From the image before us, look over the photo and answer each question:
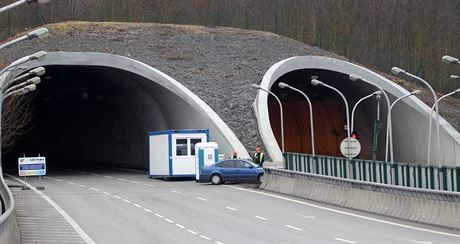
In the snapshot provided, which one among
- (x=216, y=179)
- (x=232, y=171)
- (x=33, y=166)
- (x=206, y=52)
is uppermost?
(x=206, y=52)

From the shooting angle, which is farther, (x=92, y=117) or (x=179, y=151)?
(x=92, y=117)

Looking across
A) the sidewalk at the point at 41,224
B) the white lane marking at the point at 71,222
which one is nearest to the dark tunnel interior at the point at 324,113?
the white lane marking at the point at 71,222

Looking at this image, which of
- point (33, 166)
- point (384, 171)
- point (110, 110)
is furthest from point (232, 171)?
point (110, 110)

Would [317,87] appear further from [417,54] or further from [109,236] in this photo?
[109,236]

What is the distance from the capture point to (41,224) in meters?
26.8

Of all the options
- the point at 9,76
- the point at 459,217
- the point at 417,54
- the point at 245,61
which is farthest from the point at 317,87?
the point at 459,217

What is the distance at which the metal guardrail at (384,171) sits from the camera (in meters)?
26.9

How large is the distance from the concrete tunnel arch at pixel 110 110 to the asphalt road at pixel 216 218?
12.4 meters

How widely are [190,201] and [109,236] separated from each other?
1101 centimetres

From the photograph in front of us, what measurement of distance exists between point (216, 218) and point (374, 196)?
550 centimetres

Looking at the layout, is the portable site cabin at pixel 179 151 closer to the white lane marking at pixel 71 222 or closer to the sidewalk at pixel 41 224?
the white lane marking at pixel 71 222

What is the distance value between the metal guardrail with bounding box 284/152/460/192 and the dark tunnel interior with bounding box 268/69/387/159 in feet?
74.6

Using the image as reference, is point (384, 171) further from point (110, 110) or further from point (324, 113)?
point (324, 113)

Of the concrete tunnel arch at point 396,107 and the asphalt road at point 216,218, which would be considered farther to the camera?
the concrete tunnel arch at point 396,107
